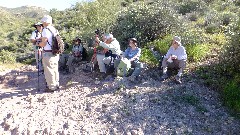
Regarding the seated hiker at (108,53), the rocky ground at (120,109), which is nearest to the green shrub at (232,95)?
the rocky ground at (120,109)

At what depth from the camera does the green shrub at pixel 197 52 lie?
852 cm

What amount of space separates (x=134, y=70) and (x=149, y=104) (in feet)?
4.29

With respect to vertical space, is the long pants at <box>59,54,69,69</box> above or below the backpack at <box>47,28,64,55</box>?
below

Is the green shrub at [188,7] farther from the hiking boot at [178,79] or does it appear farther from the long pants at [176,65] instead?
the hiking boot at [178,79]

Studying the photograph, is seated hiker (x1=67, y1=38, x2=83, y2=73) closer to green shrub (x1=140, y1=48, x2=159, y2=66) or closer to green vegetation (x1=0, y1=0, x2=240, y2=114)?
green vegetation (x1=0, y1=0, x2=240, y2=114)

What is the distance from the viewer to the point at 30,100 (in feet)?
23.9

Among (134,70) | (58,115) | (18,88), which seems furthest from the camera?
(18,88)

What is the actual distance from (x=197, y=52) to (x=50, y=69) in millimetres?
3693

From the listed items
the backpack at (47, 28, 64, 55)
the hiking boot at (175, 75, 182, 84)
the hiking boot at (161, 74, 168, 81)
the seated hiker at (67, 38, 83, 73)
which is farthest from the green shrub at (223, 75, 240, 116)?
the seated hiker at (67, 38, 83, 73)

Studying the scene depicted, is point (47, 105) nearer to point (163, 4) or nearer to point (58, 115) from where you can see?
point (58, 115)

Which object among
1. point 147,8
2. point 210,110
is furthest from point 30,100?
point 147,8

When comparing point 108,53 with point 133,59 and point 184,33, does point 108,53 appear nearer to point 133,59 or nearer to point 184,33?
point 133,59

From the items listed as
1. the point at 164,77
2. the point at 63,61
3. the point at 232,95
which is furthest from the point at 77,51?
the point at 232,95

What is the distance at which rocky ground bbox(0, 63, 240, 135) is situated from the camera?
6.02 meters
